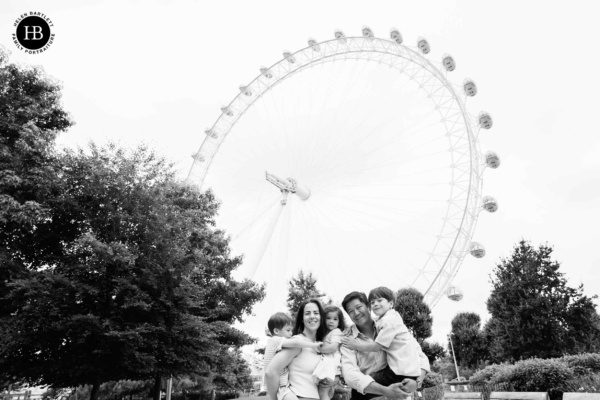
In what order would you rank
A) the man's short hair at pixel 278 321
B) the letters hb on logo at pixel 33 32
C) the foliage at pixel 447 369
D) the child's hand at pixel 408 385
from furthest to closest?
the foliage at pixel 447 369 → the letters hb on logo at pixel 33 32 → the man's short hair at pixel 278 321 → the child's hand at pixel 408 385

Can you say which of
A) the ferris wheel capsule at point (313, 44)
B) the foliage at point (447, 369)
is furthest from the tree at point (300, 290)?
the foliage at point (447, 369)

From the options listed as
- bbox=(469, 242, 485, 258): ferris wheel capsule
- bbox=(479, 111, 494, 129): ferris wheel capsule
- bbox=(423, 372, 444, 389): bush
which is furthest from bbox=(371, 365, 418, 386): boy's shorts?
bbox=(479, 111, 494, 129): ferris wheel capsule

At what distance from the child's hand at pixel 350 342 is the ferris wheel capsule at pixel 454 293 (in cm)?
2058

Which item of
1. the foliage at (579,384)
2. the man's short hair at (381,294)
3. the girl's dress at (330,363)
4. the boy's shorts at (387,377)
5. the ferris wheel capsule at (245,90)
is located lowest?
the foliage at (579,384)

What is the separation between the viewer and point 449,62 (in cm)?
2369

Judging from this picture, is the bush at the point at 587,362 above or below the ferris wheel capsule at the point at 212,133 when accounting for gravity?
below

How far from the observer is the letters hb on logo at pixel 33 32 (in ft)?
35.0

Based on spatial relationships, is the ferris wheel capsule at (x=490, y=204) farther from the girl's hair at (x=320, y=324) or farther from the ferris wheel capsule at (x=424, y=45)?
the girl's hair at (x=320, y=324)

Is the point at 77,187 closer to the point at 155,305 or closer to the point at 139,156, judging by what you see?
the point at 139,156

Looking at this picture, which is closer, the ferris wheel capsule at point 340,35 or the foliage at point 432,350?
the ferris wheel capsule at point 340,35

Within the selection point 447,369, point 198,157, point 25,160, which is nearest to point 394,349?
point 25,160

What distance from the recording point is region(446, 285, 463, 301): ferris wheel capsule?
21.6 m

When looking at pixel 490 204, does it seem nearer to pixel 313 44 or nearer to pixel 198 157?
pixel 313 44

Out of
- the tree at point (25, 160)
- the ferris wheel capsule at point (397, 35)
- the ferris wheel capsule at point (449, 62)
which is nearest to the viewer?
the tree at point (25, 160)
